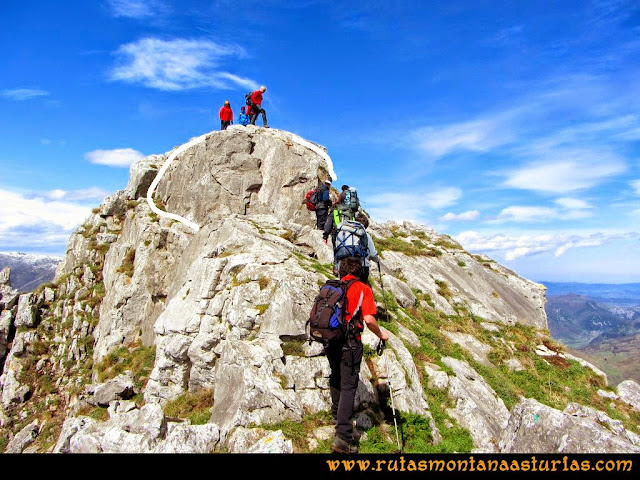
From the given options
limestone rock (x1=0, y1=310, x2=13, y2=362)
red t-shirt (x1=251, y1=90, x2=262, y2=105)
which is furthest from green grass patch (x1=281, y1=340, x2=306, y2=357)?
limestone rock (x1=0, y1=310, x2=13, y2=362)

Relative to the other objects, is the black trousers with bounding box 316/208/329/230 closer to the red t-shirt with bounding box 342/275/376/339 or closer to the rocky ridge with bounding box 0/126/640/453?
the rocky ridge with bounding box 0/126/640/453

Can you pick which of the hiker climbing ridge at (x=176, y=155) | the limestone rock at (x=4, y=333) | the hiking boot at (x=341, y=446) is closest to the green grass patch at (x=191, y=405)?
the hiking boot at (x=341, y=446)

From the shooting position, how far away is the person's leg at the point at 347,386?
338 inches

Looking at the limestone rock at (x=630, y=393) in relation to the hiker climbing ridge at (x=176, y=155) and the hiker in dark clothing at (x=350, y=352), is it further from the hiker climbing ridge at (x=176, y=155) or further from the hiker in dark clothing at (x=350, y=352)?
the hiker climbing ridge at (x=176, y=155)

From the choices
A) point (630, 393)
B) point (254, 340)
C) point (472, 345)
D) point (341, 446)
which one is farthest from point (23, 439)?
point (630, 393)

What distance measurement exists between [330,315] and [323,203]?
15.5 metres

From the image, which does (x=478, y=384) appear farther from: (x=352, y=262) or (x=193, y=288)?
(x=193, y=288)

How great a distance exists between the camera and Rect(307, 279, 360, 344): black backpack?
8.31m

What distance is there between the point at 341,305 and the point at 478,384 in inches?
453

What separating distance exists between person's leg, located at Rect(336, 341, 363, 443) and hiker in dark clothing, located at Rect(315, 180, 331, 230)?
15.1 m

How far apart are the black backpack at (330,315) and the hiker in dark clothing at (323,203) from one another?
47.8ft

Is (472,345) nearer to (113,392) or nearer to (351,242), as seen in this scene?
A: (351,242)
